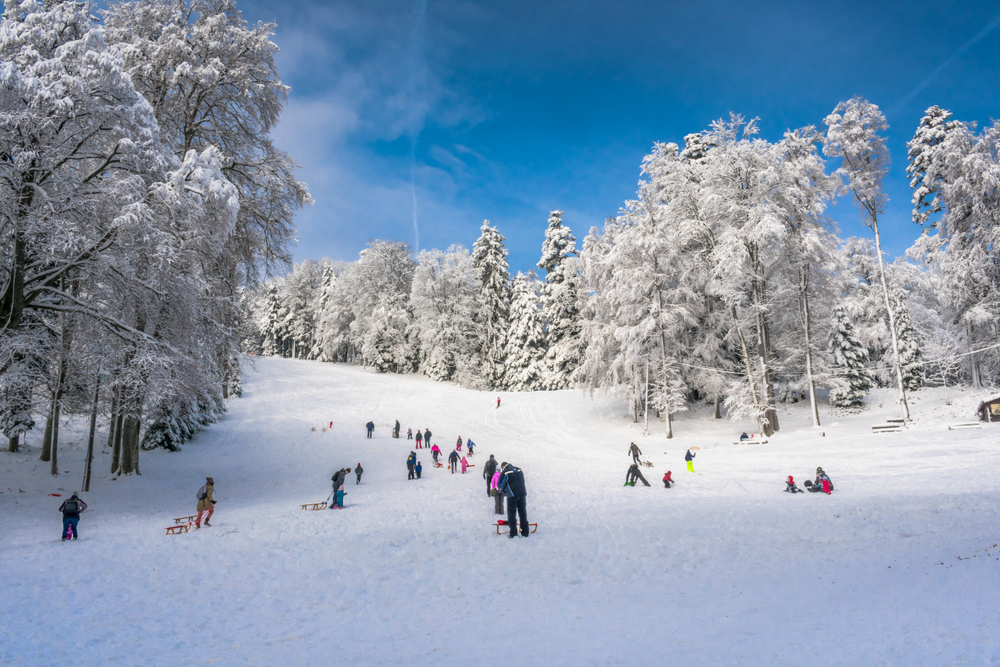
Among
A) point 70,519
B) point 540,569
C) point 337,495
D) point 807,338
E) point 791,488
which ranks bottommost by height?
point 540,569

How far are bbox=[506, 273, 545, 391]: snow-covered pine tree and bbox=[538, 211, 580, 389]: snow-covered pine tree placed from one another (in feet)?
7.39

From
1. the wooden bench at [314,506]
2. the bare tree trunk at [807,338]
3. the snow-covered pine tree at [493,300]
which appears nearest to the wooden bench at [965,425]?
the bare tree trunk at [807,338]

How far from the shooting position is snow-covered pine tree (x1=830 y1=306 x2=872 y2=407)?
30875 mm

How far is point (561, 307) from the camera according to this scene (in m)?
46.3

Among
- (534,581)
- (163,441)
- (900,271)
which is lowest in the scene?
(534,581)

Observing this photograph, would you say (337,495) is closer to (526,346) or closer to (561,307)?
(561,307)

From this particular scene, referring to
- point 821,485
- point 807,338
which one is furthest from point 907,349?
point 821,485

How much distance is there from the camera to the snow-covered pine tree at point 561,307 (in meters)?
46.2

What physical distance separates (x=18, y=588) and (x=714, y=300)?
3319 cm

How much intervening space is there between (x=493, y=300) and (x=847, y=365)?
3395cm

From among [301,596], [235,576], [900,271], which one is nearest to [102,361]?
[235,576]

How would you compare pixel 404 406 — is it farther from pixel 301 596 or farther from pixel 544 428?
pixel 301 596

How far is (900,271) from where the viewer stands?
41062mm

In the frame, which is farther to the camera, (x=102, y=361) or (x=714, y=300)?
(x=714, y=300)
